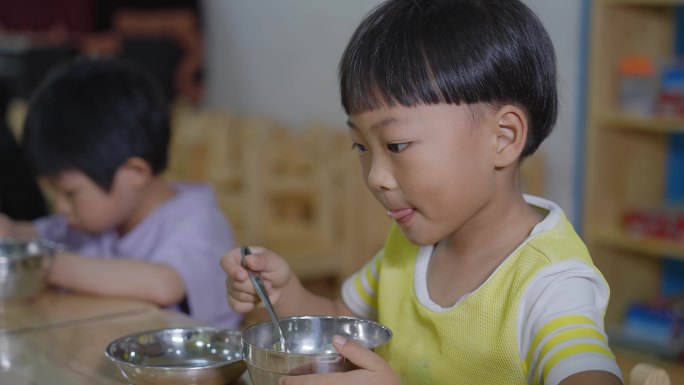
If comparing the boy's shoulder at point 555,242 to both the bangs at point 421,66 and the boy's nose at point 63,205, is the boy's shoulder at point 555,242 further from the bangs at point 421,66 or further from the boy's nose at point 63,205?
the boy's nose at point 63,205

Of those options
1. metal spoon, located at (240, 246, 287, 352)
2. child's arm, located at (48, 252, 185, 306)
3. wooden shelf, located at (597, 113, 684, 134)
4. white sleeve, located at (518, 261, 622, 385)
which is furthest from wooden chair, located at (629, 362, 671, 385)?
wooden shelf, located at (597, 113, 684, 134)

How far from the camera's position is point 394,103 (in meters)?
1.01

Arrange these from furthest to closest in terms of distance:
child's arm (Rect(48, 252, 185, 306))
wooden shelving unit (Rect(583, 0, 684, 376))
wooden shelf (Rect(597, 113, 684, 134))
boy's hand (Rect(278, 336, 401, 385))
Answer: wooden shelving unit (Rect(583, 0, 684, 376)) → wooden shelf (Rect(597, 113, 684, 134)) → child's arm (Rect(48, 252, 185, 306)) → boy's hand (Rect(278, 336, 401, 385))

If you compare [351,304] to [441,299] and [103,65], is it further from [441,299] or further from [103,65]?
[103,65]

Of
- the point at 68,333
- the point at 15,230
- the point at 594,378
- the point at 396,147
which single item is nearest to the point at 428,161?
the point at 396,147

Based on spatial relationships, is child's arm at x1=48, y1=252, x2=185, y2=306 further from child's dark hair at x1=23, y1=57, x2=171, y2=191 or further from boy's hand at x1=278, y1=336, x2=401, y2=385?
boy's hand at x1=278, y1=336, x2=401, y2=385

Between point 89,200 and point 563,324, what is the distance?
1081 millimetres

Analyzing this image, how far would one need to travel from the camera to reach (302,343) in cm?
101

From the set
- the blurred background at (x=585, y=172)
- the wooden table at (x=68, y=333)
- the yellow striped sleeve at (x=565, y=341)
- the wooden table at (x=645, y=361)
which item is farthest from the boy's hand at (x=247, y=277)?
the wooden table at (x=645, y=361)

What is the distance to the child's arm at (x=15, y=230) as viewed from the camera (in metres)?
1.78

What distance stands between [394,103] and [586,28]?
2466 mm

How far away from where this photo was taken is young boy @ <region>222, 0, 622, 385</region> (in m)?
1.00

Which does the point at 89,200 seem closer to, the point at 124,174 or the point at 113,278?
the point at 124,174

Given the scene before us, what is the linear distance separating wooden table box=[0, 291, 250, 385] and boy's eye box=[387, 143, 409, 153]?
0.29 meters
